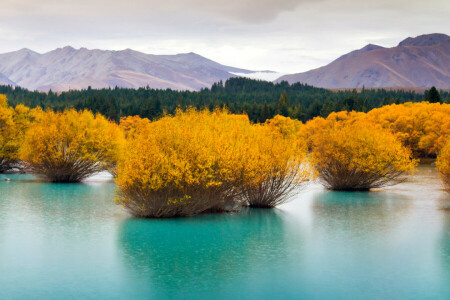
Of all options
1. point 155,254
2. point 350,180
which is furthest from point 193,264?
point 350,180

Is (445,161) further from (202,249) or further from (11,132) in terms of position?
(11,132)

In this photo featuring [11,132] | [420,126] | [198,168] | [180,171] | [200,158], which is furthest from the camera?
[420,126]

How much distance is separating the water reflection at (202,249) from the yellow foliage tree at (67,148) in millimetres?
23860

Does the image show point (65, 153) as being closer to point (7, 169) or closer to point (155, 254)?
point (7, 169)

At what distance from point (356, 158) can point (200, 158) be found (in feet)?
61.5

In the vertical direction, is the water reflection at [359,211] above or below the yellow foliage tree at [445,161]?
below

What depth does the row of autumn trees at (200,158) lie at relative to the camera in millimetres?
32312

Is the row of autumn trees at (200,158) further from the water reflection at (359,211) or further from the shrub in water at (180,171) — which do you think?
the water reflection at (359,211)

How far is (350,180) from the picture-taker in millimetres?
48594

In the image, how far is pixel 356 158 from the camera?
153 feet

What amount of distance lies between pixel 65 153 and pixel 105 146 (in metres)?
4.10

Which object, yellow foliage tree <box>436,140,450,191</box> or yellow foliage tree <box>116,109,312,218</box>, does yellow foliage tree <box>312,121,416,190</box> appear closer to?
yellow foliage tree <box>436,140,450,191</box>

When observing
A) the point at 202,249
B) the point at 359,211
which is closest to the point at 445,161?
the point at 359,211

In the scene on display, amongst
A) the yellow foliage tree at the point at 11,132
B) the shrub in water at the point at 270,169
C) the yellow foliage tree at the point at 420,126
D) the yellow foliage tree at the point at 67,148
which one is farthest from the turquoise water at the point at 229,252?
the yellow foliage tree at the point at 420,126
